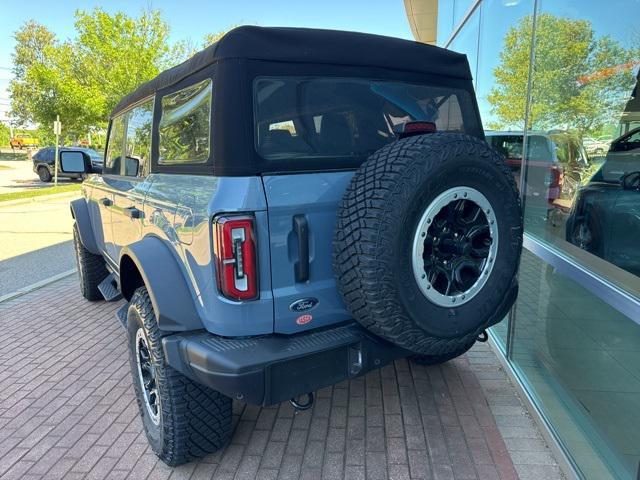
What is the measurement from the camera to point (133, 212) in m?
2.94

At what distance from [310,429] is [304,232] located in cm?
143

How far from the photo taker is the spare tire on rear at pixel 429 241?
193 centimetres

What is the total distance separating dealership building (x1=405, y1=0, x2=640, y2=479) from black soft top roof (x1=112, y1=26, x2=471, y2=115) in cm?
73

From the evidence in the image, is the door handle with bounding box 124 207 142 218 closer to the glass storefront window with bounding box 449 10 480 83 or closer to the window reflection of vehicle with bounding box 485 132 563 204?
the window reflection of vehicle with bounding box 485 132 563 204

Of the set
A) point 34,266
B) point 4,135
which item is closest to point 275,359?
point 34,266

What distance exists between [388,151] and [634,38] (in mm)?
1395

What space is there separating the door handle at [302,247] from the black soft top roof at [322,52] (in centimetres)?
76

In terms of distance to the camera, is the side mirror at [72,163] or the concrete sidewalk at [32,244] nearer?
the side mirror at [72,163]

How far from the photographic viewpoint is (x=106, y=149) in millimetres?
4570

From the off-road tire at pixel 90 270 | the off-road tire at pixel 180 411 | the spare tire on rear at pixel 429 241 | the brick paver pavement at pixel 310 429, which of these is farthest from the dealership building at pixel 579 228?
the off-road tire at pixel 90 270

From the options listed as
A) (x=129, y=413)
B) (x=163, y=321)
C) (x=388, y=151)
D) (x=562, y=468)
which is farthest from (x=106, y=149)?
(x=562, y=468)

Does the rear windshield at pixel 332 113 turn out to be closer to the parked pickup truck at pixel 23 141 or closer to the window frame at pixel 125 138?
the window frame at pixel 125 138

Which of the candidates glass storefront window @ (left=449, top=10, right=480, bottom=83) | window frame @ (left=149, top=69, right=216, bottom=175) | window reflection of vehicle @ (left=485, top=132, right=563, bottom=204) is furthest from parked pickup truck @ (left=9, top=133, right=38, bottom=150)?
window reflection of vehicle @ (left=485, top=132, right=563, bottom=204)

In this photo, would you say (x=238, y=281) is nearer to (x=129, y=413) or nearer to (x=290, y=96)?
(x=290, y=96)
